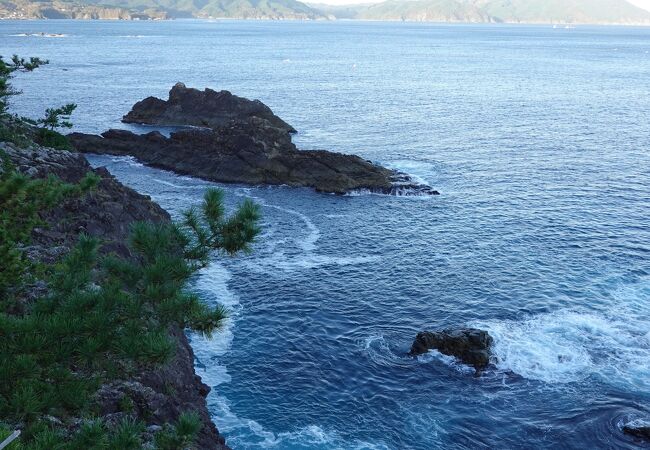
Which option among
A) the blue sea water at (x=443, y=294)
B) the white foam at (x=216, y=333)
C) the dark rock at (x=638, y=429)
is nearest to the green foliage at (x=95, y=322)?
the white foam at (x=216, y=333)

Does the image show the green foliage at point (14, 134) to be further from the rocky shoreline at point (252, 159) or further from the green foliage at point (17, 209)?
the rocky shoreline at point (252, 159)

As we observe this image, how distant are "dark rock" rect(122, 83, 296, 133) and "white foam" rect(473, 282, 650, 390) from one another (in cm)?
7007

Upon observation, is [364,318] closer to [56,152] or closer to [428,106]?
[56,152]

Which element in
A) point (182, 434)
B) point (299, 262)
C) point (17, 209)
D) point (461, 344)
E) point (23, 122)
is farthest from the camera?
point (299, 262)

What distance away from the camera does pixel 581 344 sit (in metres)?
42.9

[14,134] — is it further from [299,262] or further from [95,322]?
[95,322]

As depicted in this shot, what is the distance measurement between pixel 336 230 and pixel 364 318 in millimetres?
18671

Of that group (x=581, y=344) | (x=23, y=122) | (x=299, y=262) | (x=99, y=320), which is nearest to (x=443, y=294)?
(x=581, y=344)

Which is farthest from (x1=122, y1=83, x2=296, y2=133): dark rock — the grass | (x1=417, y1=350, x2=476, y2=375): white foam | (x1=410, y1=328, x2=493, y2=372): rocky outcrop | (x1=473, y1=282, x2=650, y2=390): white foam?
the grass

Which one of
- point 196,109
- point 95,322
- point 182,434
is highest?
point 95,322

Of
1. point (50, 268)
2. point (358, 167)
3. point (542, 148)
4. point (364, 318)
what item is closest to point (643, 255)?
point (364, 318)

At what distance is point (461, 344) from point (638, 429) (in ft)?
38.0

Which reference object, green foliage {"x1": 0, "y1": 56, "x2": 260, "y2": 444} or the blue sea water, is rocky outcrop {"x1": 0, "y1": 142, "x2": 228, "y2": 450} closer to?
green foliage {"x1": 0, "y1": 56, "x2": 260, "y2": 444}

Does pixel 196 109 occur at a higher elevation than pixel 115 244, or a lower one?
higher
